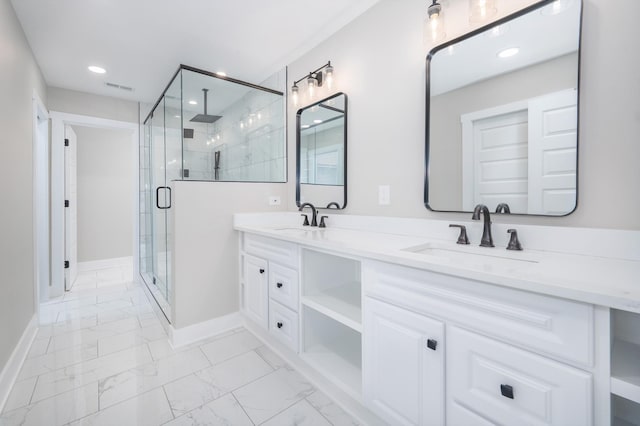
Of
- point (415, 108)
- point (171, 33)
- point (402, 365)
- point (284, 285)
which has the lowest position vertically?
point (402, 365)

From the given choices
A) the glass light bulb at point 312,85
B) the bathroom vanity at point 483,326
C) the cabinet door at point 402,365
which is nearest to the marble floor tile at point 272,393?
the bathroom vanity at point 483,326

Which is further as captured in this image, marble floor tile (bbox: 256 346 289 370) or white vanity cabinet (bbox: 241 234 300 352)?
marble floor tile (bbox: 256 346 289 370)

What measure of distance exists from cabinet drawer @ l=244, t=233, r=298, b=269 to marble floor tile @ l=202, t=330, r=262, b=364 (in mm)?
678

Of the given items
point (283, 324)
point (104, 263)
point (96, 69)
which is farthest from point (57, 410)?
point (104, 263)

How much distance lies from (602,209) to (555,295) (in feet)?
2.08

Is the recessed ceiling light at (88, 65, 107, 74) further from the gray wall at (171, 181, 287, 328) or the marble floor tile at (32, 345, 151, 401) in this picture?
the marble floor tile at (32, 345, 151, 401)

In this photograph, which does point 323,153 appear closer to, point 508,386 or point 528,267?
point 528,267

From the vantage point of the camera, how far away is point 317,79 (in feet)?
7.63

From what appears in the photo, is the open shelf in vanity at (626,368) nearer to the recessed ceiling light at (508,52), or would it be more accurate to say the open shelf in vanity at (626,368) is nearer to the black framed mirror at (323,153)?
the recessed ceiling light at (508,52)

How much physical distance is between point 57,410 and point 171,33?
8.34 ft

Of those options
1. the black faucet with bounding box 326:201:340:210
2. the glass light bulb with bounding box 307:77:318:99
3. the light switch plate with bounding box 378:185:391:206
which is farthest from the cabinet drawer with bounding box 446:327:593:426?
the glass light bulb with bounding box 307:77:318:99

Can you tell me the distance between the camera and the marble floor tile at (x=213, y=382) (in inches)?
61.3

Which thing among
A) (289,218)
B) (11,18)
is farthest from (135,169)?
(289,218)

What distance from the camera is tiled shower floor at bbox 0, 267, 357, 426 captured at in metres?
1.45
